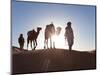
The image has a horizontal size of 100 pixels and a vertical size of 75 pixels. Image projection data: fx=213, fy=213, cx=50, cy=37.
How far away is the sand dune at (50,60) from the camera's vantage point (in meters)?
2.01

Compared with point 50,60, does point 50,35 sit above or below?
above

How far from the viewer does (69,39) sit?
2186 mm

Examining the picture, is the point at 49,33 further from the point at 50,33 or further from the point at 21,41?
the point at 21,41

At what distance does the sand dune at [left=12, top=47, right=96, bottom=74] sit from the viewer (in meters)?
2.01

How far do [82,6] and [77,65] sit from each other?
619 mm

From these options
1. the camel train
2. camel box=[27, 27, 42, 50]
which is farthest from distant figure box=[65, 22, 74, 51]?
camel box=[27, 27, 42, 50]

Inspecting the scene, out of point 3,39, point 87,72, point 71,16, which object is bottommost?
point 87,72

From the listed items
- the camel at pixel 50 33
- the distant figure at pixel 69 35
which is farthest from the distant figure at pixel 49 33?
the distant figure at pixel 69 35

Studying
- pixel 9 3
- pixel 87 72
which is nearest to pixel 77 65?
pixel 87 72

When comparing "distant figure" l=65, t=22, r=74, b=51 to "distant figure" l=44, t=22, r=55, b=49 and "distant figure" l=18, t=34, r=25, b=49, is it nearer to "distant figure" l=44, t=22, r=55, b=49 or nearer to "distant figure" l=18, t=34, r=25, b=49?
"distant figure" l=44, t=22, r=55, b=49

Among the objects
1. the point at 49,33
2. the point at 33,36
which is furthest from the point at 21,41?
the point at 49,33

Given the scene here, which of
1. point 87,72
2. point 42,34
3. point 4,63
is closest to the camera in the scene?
point 4,63

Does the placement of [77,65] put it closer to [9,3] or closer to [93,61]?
[93,61]

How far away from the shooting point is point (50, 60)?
211 centimetres
